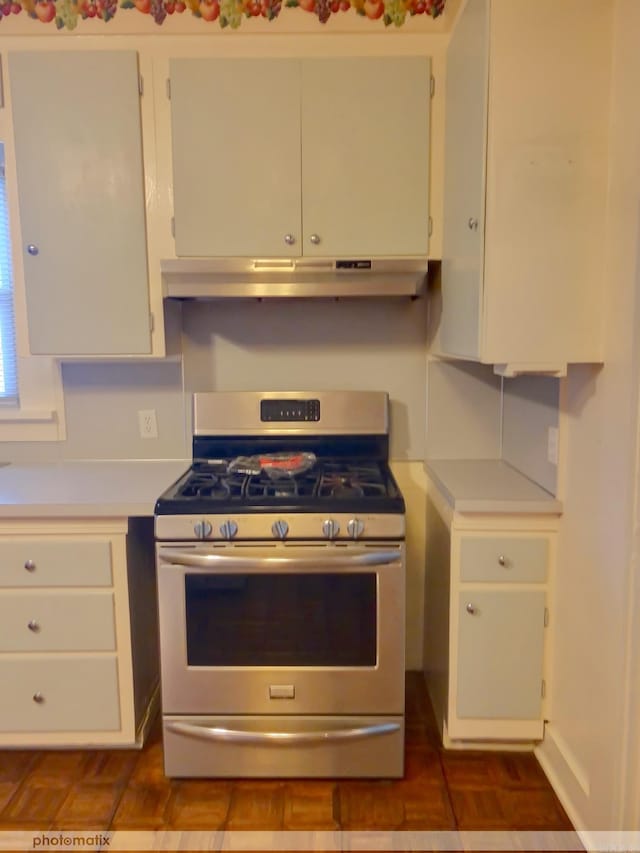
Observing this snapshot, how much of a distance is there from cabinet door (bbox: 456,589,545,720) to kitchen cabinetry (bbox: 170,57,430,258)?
114 centimetres

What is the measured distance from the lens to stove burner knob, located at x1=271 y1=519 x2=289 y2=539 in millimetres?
1670

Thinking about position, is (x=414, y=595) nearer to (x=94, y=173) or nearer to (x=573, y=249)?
(x=573, y=249)

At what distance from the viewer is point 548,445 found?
1786mm

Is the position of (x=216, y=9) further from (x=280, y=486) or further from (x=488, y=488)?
(x=488, y=488)

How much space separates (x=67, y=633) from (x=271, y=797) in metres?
0.78

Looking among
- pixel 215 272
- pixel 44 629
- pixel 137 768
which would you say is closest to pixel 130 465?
pixel 44 629

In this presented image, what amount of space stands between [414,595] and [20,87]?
7.41 feet

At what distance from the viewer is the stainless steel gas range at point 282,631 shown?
1.68 meters

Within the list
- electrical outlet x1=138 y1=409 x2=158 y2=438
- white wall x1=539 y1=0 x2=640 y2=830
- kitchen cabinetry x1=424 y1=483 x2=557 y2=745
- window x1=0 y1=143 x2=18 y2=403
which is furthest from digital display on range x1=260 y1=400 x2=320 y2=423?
window x1=0 y1=143 x2=18 y2=403

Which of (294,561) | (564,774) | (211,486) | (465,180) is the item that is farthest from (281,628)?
(465,180)

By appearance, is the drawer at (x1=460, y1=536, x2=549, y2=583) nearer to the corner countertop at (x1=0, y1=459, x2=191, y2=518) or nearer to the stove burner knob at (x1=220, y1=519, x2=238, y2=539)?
the stove burner knob at (x1=220, y1=519, x2=238, y2=539)

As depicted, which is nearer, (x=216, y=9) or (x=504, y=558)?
(x=504, y=558)

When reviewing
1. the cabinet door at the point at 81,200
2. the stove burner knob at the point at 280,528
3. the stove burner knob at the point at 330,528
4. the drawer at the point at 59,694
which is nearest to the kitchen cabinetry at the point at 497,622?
the stove burner knob at the point at 330,528

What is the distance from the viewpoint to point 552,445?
68.7 inches
